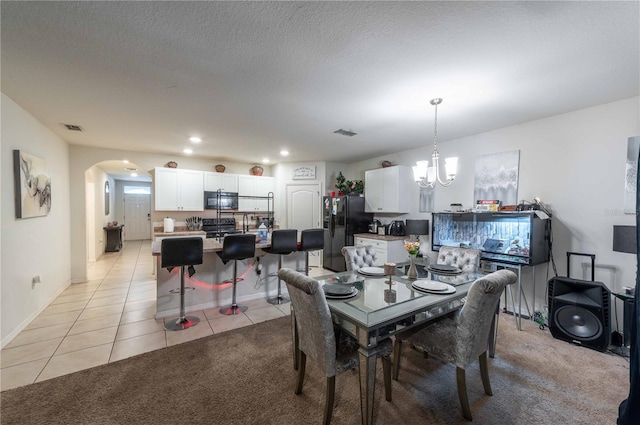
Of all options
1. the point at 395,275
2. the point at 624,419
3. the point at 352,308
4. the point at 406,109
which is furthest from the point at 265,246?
the point at 624,419

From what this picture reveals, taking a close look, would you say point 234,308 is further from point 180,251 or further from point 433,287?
point 433,287

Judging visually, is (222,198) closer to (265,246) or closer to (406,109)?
(265,246)

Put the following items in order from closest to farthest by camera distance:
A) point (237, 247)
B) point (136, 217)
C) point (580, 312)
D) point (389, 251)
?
point (580, 312), point (237, 247), point (389, 251), point (136, 217)

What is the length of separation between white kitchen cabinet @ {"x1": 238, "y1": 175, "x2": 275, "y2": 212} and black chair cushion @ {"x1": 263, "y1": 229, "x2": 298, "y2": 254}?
108 inches

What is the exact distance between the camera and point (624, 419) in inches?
40.4

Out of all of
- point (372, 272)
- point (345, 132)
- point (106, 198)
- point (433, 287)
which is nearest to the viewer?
point (433, 287)

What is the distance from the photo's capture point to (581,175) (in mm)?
2932

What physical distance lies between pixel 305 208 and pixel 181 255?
3538 millimetres

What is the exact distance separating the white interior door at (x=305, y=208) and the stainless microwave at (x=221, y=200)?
1.27 metres

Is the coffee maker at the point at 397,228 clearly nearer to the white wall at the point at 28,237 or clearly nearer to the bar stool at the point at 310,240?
the bar stool at the point at 310,240

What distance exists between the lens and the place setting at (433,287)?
1977 mm

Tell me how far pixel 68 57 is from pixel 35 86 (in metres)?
0.88

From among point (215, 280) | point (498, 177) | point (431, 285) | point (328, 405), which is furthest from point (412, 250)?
point (215, 280)

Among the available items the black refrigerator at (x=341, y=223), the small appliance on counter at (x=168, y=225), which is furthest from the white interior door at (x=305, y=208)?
the small appliance on counter at (x=168, y=225)
